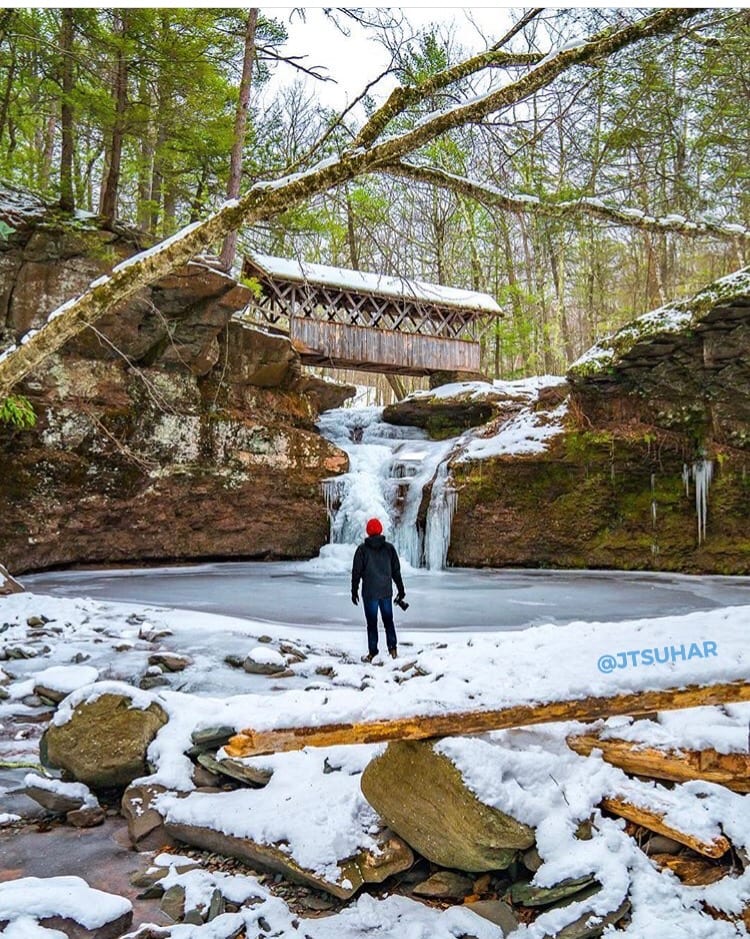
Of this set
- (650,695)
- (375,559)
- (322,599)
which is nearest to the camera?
(650,695)

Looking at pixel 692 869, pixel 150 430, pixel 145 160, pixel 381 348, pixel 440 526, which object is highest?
pixel 145 160

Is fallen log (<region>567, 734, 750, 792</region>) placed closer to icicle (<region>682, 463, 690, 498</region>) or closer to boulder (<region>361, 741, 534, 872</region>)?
boulder (<region>361, 741, 534, 872</region>)

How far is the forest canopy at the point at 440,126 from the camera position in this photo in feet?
11.3

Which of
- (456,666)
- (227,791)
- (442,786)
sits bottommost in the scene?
(227,791)

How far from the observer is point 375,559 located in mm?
5738

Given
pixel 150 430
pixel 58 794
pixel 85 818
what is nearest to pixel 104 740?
pixel 58 794

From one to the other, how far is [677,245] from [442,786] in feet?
74.0

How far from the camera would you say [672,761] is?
247 cm

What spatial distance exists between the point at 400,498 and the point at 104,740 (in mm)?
10359

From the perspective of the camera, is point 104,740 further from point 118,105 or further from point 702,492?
point 702,492

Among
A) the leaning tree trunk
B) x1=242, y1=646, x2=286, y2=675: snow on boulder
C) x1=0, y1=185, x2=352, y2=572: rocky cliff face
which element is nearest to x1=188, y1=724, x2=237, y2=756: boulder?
x1=242, y1=646, x2=286, y2=675: snow on boulder

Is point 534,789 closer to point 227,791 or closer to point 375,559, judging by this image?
point 227,791

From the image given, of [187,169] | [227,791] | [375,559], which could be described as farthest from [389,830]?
[187,169]

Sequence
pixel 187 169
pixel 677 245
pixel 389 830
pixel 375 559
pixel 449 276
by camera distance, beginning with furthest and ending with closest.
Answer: pixel 449 276, pixel 677 245, pixel 187 169, pixel 375 559, pixel 389 830
